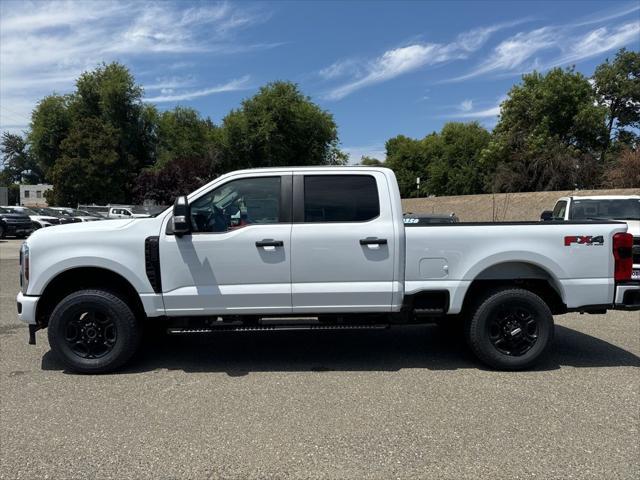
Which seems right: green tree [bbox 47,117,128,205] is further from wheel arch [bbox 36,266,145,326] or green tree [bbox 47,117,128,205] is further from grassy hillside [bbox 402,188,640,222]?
wheel arch [bbox 36,266,145,326]

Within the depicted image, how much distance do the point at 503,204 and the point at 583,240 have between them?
20.3 m

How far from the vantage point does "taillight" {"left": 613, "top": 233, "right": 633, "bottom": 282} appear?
530cm

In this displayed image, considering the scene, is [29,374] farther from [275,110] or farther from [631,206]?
[275,110]

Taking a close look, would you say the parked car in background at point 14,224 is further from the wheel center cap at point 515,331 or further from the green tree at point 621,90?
the green tree at point 621,90

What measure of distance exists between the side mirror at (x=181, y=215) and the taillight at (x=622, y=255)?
14.1 feet

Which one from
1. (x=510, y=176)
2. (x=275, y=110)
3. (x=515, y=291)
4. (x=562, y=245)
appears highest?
(x=275, y=110)

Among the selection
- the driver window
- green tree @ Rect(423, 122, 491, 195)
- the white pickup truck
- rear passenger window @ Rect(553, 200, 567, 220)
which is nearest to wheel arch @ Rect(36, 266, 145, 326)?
the white pickup truck

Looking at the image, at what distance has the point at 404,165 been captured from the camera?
8600cm

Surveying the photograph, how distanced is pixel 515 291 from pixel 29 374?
504 cm

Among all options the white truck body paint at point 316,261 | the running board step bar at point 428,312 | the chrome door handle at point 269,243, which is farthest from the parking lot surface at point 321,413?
the chrome door handle at point 269,243

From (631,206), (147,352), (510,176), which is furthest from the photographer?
(510,176)

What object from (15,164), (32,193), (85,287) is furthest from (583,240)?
(15,164)

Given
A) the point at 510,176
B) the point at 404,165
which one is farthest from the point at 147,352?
the point at 404,165

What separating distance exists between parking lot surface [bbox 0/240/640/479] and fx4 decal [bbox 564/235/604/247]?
133cm
